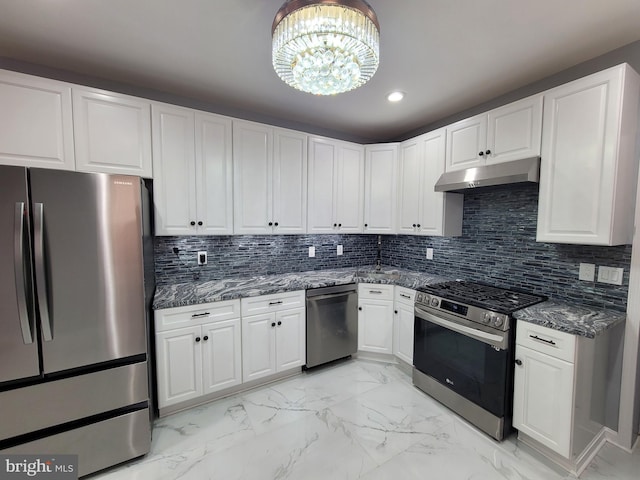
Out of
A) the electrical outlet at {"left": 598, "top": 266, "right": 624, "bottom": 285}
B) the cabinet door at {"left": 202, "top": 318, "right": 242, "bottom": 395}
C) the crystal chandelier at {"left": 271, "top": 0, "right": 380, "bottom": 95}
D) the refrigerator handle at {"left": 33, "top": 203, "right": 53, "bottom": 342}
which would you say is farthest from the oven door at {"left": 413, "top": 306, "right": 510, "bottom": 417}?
the refrigerator handle at {"left": 33, "top": 203, "right": 53, "bottom": 342}

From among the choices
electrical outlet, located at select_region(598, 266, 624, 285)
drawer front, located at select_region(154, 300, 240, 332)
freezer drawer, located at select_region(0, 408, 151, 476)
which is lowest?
freezer drawer, located at select_region(0, 408, 151, 476)

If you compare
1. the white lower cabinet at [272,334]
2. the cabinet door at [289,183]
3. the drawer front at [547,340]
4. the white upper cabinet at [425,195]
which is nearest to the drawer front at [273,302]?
the white lower cabinet at [272,334]

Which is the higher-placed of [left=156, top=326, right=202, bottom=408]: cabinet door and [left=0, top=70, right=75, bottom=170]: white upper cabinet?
[left=0, top=70, right=75, bottom=170]: white upper cabinet

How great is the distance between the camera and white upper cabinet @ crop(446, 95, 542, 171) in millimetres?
1956

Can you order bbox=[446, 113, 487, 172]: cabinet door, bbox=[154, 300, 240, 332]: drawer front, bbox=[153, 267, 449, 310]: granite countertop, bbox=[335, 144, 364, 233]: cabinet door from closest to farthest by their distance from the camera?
bbox=[154, 300, 240, 332]: drawer front < bbox=[153, 267, 449, 310]: granite countertop < bbox=[446, 113, 487, 172]: cabinet door < bbox=[335, 144, 364, 233]: cabinet door

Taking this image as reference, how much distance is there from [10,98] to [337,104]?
228cm

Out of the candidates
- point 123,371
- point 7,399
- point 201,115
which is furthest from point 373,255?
point 7,399

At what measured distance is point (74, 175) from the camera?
4.87 feet

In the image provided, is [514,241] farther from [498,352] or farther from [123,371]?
[123,371]

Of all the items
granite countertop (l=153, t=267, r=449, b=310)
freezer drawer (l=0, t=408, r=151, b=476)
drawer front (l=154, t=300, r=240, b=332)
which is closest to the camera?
freezer drawer (l=0, t=408, r=151, b=476)

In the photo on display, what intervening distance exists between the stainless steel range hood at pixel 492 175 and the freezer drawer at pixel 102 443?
2.85m

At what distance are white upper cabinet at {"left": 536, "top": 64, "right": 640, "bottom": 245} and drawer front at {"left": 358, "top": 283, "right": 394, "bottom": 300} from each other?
1.36m

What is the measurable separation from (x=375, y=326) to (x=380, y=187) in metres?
1.55

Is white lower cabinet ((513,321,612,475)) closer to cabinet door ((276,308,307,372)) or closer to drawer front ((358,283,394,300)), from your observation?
drawer front ((358,283,394,300))
